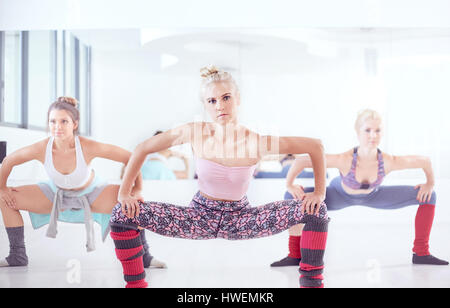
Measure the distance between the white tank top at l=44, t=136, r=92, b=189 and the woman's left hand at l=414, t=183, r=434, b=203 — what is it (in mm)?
2195

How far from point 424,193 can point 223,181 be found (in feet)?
4.75

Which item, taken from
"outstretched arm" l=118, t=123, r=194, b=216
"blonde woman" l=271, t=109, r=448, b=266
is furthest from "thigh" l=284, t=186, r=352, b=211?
"outstretched arm" l=118, t=123, r=194, b=216

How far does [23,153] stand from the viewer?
284cm

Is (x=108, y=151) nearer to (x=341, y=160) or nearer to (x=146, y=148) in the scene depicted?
(x=146, y=148)

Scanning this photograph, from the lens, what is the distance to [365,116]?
298cm

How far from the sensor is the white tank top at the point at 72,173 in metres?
2.83

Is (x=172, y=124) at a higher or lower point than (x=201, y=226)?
higher

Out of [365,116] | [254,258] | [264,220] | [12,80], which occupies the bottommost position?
[254,258]

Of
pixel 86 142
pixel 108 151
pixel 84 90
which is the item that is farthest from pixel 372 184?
pixel 84 90

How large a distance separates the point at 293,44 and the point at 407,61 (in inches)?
31.4

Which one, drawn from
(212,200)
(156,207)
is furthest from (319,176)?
(156,207)

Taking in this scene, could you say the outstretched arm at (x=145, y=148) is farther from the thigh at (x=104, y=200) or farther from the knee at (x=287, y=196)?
the knee at (x=287, y=196)
